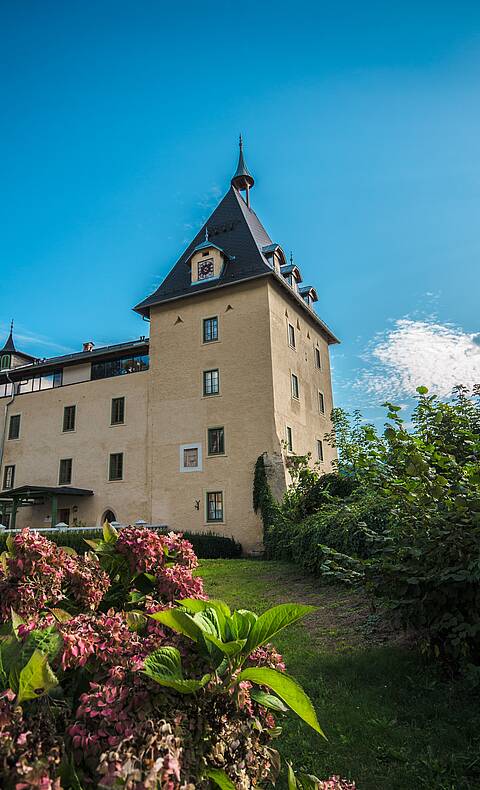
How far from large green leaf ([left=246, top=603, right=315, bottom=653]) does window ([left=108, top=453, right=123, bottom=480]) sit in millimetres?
26303


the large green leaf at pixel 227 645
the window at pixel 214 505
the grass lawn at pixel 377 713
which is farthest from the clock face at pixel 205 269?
the large green leaf at pixel 227 645

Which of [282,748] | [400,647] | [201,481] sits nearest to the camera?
[282,748]

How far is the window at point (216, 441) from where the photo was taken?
2455 centimetres

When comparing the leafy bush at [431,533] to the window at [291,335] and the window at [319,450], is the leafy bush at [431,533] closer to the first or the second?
the window at [291,335]

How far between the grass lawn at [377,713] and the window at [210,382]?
18788mm

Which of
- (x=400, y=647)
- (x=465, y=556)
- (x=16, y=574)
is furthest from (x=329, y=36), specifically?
(x=16, y=574)

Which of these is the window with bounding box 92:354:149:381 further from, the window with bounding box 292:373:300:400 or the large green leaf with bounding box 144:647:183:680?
the large green leaf with bounding box 144:647:183:680

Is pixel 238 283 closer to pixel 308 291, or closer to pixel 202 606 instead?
pixel 308 291

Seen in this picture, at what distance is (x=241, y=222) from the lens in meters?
28.8

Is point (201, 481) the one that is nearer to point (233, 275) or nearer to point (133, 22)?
point (233, 275)

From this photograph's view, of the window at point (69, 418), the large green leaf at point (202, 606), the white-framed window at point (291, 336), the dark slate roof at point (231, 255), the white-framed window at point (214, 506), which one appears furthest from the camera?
the window at point (69, 418)

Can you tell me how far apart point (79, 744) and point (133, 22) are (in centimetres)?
906

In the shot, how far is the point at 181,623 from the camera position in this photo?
1500 millimetres

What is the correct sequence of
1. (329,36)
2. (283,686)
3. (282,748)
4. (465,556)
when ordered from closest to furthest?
(283,686)
(282,748)
(465,556)
(329,36)
